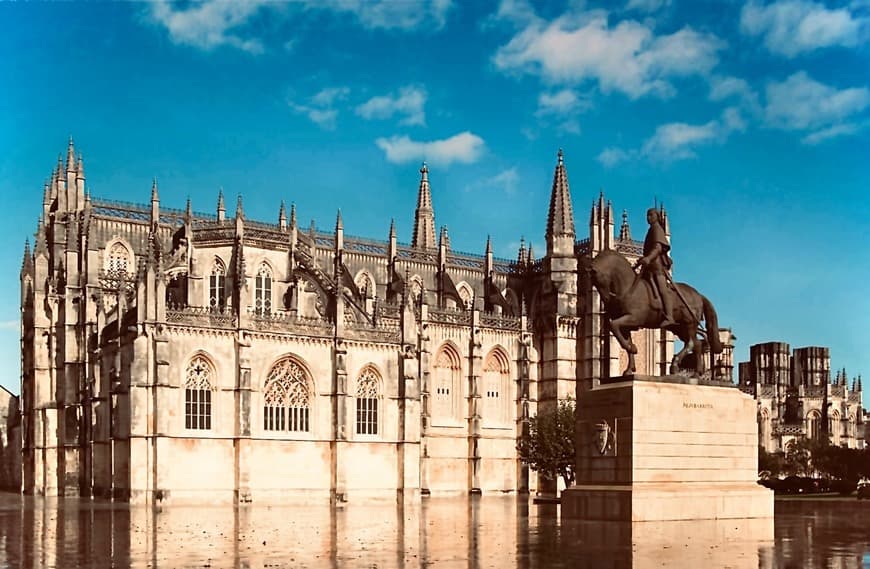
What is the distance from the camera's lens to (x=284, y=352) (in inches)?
2490

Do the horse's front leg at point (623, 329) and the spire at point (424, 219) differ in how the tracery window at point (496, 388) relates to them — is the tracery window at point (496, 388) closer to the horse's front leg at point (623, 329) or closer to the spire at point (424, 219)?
the spire at point (424, 219)

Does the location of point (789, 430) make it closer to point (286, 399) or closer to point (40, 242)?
point (286, 399)

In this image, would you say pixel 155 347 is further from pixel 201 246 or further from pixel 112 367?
pixel 201 246

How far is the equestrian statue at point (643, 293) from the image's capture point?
34875 millimetres

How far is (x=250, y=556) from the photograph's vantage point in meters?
25.3

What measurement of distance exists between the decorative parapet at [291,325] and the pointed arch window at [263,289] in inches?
482

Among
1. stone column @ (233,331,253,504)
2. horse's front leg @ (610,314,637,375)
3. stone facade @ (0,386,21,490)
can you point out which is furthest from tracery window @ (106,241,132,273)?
horse's front leg @ (610,314,637,375)

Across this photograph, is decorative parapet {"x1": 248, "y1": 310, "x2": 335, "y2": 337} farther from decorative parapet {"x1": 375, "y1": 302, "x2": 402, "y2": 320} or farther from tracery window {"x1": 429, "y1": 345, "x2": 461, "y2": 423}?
tracery window {"x1": 429, "y1": 345, "x2": 461, "y2": 423}

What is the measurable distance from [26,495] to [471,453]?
1216 inches

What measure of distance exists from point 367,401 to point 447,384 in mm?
16343

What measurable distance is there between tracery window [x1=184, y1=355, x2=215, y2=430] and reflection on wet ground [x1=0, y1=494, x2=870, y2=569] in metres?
16.1

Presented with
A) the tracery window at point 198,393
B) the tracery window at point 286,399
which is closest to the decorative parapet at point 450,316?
the tracery window at point 286,399

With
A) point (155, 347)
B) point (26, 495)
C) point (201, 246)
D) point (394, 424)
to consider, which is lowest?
point (26, 495)

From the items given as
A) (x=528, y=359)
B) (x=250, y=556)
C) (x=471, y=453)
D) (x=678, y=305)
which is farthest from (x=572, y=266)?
(x=250, y=556)
